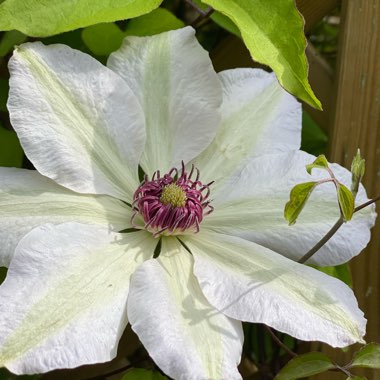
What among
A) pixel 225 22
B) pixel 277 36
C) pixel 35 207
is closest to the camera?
pixel 277 36

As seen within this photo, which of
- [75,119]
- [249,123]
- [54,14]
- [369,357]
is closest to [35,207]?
[75,119]

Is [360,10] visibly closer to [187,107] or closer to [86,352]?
[187,107]

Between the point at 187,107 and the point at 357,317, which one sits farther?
the point at 187,107

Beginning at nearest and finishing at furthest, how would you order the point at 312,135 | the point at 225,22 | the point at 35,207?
the point at 35,207 → the point at 225,22 → the point at 312,135

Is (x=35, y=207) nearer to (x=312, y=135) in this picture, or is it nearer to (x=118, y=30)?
(x=118, y=30)

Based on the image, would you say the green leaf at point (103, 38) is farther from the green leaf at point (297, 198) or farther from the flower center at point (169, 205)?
the green leaf at point (297, 198)

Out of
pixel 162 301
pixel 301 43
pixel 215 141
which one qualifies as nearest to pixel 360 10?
pixel 215 141
